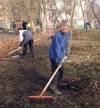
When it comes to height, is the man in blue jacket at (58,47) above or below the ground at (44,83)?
above

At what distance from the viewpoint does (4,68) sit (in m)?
14.2

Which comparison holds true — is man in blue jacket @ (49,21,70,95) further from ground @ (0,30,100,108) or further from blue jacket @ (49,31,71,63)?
ground @ (0,30,100,108)

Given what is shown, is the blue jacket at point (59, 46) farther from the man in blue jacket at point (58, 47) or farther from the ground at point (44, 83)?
the ground at point (44, 83)

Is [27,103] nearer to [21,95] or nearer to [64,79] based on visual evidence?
[21,95]

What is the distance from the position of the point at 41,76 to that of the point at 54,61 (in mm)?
2944

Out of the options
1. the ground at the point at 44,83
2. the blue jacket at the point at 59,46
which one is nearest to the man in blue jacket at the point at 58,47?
the blue jacket at the point at 59,46

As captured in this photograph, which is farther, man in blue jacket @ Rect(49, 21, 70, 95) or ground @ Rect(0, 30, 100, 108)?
man in blue jacket @ Rect(49, 21, 70, 95)

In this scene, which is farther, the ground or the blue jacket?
the blue jacket

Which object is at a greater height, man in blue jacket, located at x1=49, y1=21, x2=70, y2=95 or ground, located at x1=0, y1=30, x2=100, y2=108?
man in blue jacket, located at x1=49, y1=21, x2=70, y2=95

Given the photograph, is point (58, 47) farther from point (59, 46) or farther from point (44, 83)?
point (44, 83)

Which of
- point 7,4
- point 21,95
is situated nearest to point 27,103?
point 21,95

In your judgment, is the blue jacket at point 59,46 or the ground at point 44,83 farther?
the blue jacket at point 59,46

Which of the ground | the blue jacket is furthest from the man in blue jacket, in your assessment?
the ground

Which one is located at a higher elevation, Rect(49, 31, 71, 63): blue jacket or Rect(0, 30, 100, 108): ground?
Rect(49, 31, 71, 63): blue jacket
